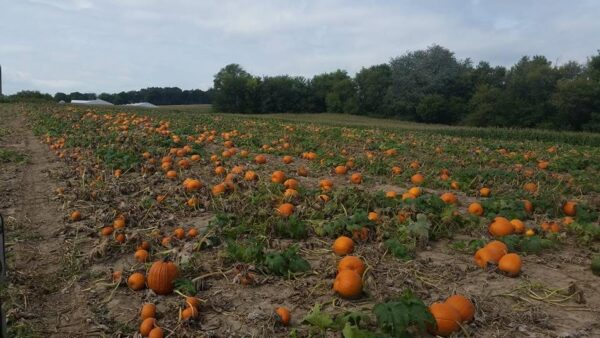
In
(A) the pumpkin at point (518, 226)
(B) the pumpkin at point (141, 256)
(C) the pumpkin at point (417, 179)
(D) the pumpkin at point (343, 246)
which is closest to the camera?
(D) the pumpkin at point (343, 246)

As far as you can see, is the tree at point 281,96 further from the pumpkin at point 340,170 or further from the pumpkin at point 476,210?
the pumpkin at point 476,210

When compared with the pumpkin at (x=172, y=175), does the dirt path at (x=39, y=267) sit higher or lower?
lower

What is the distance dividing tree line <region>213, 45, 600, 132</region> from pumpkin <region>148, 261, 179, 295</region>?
5487 cm

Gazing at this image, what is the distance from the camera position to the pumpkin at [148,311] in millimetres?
3982

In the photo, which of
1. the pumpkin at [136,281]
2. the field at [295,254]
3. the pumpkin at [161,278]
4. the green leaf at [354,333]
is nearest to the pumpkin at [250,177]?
the field at [295,254]

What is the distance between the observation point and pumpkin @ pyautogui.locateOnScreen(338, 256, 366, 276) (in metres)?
4.44

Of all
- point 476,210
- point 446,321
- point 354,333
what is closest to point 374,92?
point 476,210

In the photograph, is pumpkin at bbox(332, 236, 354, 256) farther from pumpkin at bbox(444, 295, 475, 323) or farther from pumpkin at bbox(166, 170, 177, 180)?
pumpkin at bbox(166, 170, 177, 180)

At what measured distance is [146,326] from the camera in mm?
3799

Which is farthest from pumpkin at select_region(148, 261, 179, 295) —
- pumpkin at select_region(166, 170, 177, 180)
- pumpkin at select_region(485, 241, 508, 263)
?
pumpkin at select_region(166, 170, 177, 180)

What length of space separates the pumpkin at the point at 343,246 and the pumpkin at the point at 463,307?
4.56 ft

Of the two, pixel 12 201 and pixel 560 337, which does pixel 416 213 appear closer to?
pixel 560 337

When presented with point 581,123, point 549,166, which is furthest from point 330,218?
point 581,123

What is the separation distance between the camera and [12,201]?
8.01 m
